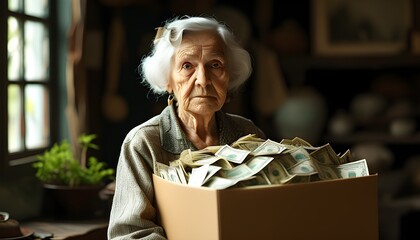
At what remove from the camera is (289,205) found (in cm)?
152

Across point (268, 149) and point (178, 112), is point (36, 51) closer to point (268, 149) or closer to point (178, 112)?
point (178, 112)

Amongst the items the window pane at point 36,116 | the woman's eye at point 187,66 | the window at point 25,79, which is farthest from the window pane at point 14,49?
the woman's eye at point 187,66

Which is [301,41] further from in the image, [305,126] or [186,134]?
[186,134]

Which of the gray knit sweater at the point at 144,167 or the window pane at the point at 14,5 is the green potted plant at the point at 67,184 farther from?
the gray knit sweater at the point at 144,167

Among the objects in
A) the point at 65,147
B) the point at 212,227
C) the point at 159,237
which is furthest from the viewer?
the point at 65,147

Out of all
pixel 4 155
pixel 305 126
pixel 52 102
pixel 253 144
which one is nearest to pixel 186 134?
pixel 253 144

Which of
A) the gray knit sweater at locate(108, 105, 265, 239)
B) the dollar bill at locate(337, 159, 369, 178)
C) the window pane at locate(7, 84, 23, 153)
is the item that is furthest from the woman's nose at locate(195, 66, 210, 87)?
the window pane at locate(7, 84, 23, 153)

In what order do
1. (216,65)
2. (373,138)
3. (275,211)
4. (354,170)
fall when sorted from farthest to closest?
(373,138) < (216,65) < (354,170) < (275,211)

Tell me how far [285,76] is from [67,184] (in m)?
2.00

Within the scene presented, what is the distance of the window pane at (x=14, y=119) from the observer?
2789 millimetres

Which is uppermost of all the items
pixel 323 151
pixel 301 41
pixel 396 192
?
pixel 301 41

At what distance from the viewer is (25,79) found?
2.91 meters

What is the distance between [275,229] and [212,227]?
0.14 m

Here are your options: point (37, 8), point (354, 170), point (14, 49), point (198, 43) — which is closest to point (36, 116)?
point (14, 49)
